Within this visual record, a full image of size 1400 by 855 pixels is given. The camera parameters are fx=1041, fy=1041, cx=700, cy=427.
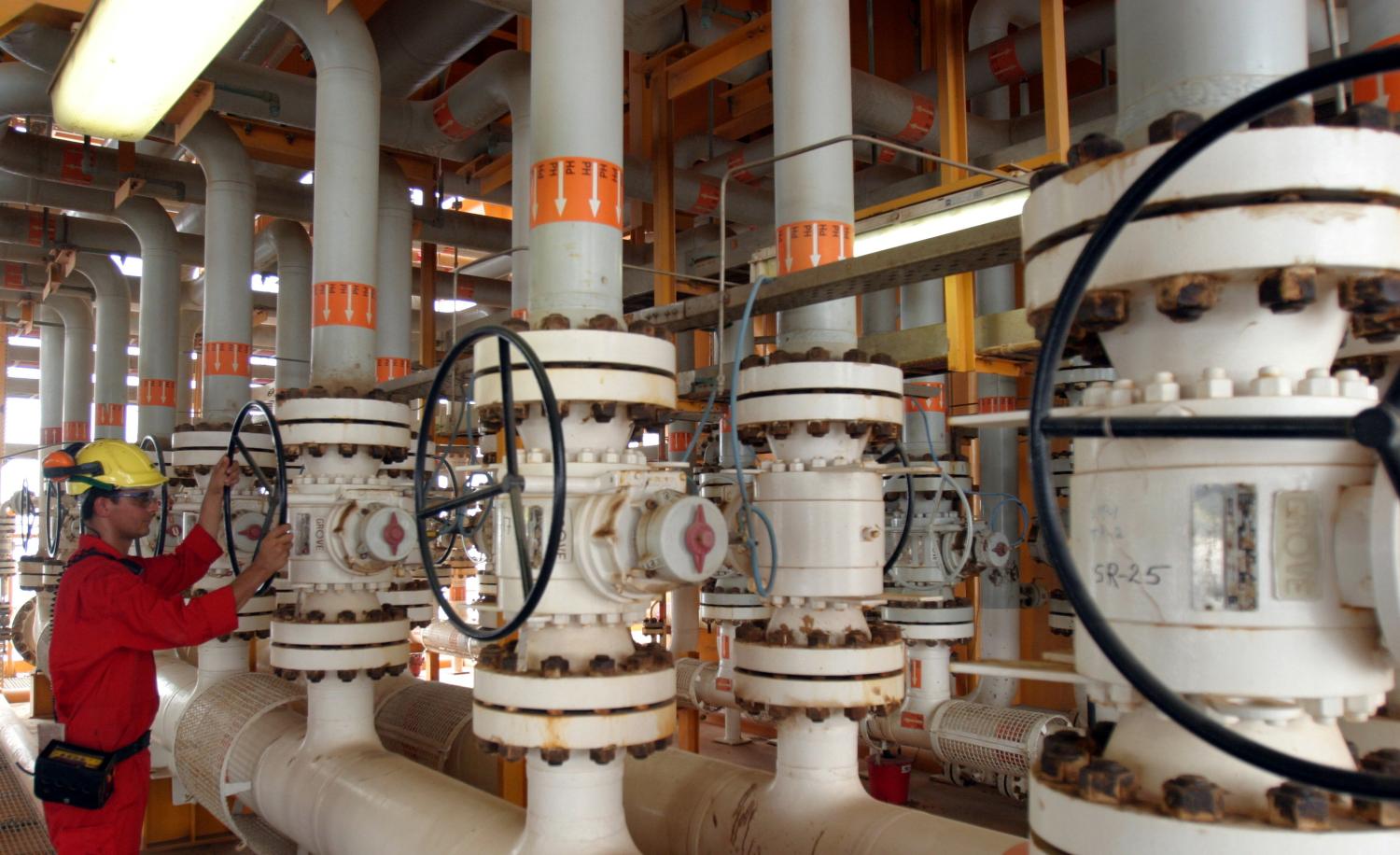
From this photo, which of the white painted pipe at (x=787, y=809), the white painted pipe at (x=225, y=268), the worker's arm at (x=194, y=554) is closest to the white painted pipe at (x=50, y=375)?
the white painted pipe at (x=225, y=268)

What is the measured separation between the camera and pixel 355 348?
12.5ft

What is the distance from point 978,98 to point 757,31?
91.5 inches

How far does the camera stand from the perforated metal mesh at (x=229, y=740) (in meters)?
3.87

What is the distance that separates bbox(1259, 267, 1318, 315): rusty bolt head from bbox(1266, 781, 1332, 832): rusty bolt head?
49cm

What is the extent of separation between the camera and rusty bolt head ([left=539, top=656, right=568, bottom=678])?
2.26m

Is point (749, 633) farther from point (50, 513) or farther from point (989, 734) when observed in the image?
point (50, 513)

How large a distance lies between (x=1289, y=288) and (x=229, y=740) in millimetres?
4047

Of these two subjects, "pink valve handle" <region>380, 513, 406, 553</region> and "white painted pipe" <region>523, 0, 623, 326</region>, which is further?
"pink valve handle" <region>380, 513, 406, 553</region>

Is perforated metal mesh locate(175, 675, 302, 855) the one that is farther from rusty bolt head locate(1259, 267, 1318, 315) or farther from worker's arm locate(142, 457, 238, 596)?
rusty bolt head locate(1259, 267, 1318, 315)

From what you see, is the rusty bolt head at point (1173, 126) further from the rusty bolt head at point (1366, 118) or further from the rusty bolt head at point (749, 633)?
the rusty bolt head at point (749, 633)

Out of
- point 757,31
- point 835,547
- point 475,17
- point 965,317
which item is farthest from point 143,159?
point 835,547

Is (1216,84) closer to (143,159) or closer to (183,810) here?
(183,810)

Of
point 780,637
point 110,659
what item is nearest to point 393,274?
point 110,659

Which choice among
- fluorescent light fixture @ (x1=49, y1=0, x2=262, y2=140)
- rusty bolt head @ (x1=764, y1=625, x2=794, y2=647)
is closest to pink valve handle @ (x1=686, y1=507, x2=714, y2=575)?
rusty bolt head @ (x1=764, y1=625, x2=794, y2=647)
